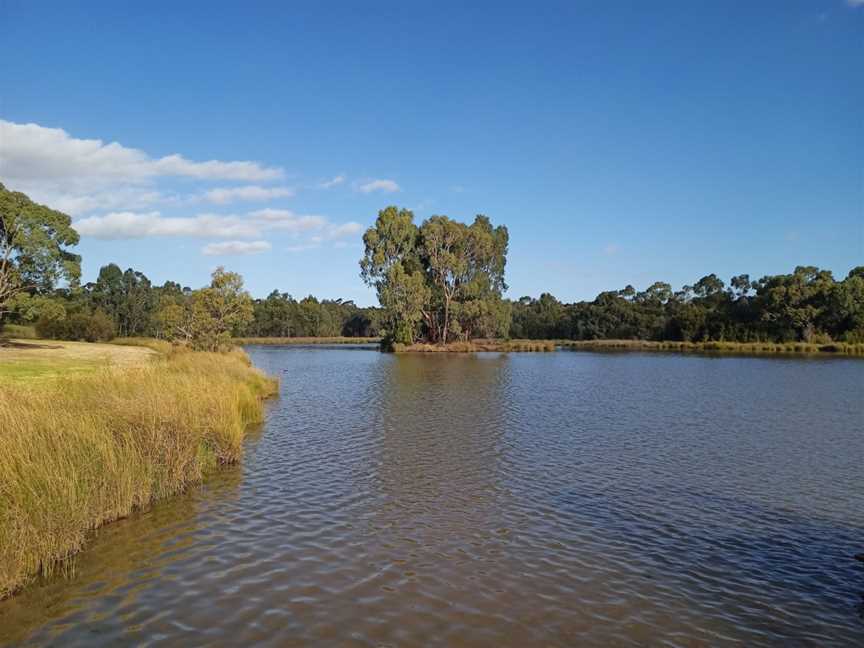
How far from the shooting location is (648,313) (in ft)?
420

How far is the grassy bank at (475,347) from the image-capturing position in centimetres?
8669

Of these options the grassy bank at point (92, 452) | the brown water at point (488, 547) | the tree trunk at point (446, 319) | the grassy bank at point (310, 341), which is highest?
the tree trunk at point (446, 319)

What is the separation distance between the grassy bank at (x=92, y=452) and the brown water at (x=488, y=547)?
52cm

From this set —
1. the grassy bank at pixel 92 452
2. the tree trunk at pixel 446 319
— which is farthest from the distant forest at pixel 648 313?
the grassy bank at pixel 92 452

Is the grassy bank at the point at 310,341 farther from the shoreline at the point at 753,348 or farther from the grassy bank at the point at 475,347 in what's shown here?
the shoreline at the point at 753,348

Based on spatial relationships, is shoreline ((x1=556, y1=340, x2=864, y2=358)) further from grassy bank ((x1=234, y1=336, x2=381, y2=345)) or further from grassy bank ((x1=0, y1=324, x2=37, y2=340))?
grassy bank ((x1=0, y1=324, x2=37, y2=340))

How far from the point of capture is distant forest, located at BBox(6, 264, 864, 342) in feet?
295

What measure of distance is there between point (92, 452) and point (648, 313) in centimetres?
12844

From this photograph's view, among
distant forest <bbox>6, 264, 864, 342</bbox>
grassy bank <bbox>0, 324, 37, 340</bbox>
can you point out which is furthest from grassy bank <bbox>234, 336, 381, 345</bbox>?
grassy bank <bbox>0, 324, 37, 340</bbox>

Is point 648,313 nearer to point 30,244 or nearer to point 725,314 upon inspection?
point 725,314

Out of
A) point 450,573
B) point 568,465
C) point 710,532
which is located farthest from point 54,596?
point 568,465

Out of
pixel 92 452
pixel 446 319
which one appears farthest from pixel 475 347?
pixel 92 452

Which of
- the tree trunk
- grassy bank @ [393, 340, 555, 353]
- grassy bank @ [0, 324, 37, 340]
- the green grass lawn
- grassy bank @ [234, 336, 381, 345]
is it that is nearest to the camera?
the green grass lawn

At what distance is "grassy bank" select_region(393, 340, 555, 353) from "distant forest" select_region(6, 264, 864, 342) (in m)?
4.58
